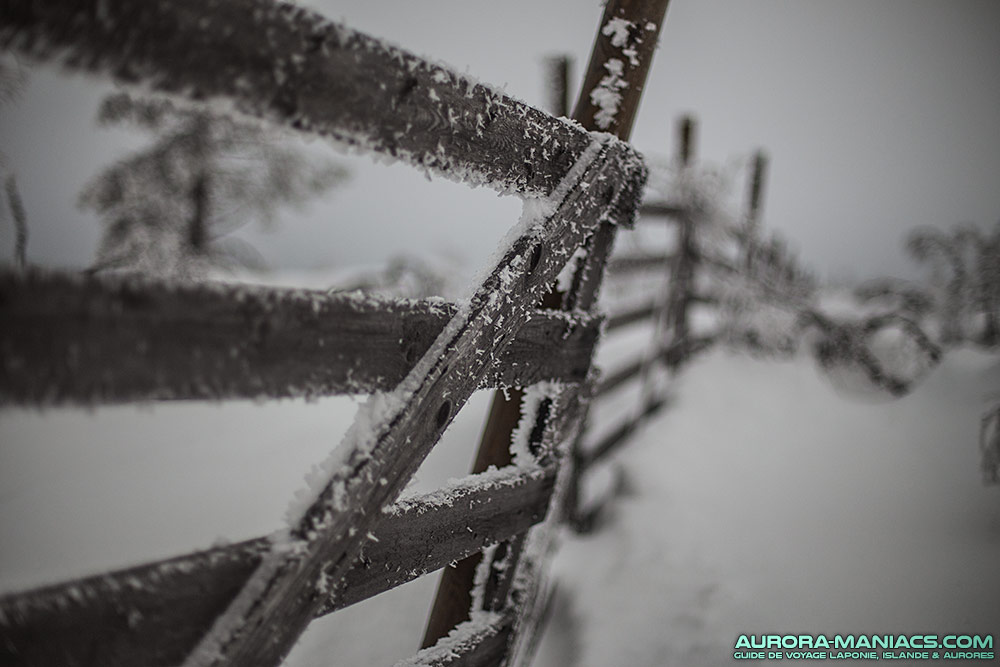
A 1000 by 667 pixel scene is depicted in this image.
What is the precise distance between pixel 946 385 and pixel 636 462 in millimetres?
3087

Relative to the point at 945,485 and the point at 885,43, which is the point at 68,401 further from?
the point at 885,43

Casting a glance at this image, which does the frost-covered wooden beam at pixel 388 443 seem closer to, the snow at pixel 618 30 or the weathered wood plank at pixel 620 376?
the snow at pixel 618 30

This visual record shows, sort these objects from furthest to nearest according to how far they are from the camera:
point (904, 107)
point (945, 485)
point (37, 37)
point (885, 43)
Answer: point (885, 43) → point (904, 107) → point (945, 485) → point (37, 37)

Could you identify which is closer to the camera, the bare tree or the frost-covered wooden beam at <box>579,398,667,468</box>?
the frost-covered wooden beam at <box>579,398,667,468</box>

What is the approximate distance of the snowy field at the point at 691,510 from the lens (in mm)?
2068

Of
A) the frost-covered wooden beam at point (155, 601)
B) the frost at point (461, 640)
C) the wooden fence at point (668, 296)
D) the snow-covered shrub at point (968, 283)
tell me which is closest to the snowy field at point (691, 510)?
the wooden fence at point (668, 296)

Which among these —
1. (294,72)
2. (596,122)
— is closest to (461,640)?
(294,72)

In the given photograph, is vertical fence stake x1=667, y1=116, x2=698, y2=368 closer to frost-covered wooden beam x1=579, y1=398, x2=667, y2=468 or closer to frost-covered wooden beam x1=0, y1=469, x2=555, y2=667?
frost-covered wooden beam x1=579, y1=398, x2=667, y2=468

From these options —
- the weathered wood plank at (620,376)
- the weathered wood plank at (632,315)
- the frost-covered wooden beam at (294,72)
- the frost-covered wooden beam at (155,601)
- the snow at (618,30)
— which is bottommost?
the frost-covered wooden beam at (155,601)

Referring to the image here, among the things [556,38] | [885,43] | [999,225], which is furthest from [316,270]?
[556,38]

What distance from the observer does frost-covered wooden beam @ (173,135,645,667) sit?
32.1 inches

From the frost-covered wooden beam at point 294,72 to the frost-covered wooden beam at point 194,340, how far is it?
291 millimetres

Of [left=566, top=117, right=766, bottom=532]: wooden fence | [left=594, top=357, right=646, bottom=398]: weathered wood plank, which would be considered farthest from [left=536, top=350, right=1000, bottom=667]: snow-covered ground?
[left=594, top=357, right=646, bottom=398]: weathered wood plank

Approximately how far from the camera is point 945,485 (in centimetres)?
280
